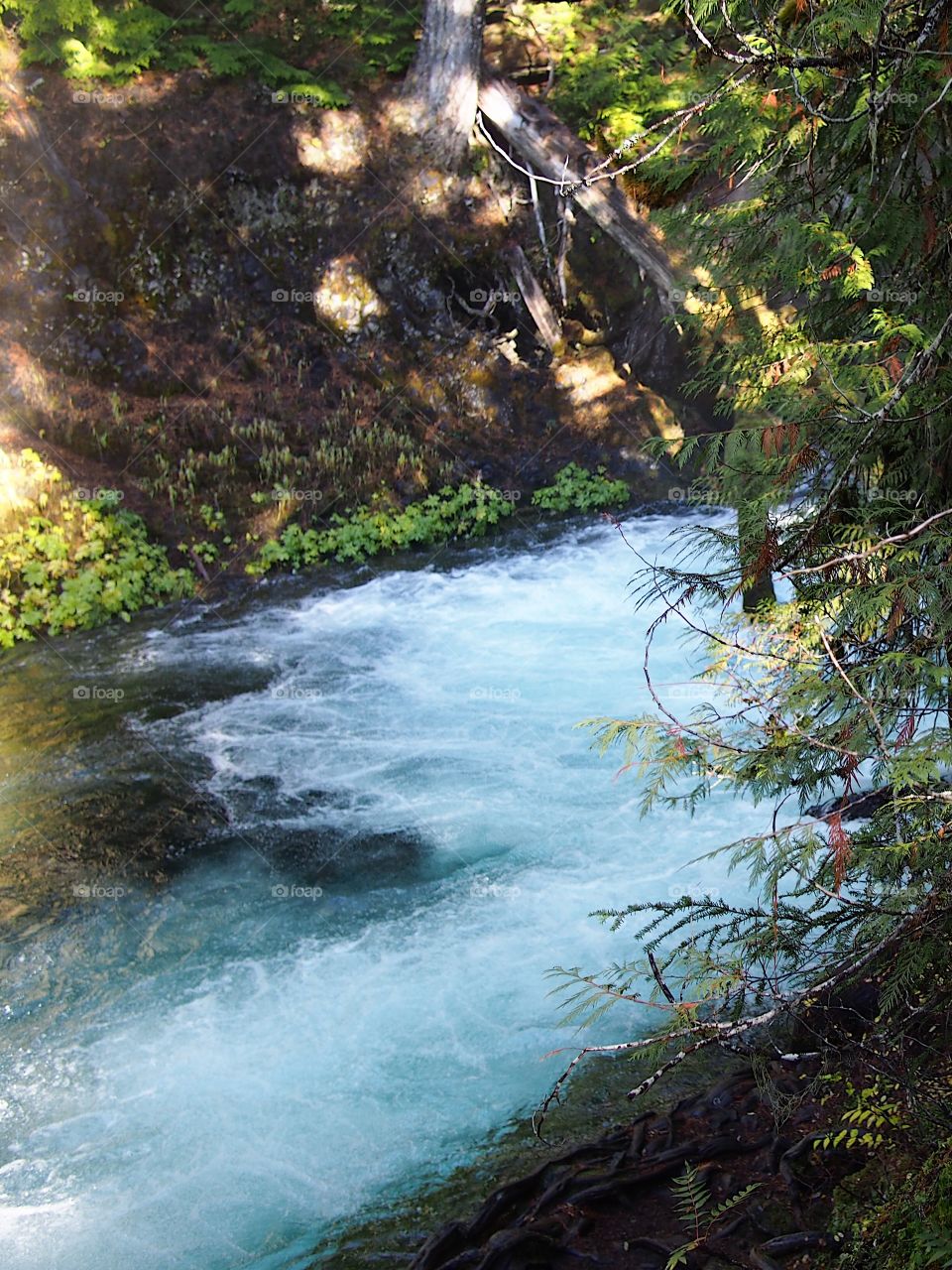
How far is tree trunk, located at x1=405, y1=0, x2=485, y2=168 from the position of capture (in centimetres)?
1473

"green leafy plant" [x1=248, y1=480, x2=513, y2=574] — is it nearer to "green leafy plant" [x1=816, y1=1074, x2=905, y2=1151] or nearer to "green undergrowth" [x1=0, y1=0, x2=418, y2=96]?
"green undergrowth" [x1=0, y1=0, x2=418, y2=96]

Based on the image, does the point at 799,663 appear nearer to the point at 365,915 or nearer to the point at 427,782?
the point at 365,915

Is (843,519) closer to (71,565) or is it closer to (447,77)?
(71,565)

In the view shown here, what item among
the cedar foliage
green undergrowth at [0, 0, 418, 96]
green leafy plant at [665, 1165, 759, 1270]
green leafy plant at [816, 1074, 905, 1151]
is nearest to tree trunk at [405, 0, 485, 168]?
green undergrowth at [0, 0, 418, 96]

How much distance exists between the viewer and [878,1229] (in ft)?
11.2

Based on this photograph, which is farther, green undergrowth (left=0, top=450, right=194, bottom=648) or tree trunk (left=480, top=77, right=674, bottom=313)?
tree trunk (left=480, top=77, right=674, bottom=313)

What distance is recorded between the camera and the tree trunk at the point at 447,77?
14.7m

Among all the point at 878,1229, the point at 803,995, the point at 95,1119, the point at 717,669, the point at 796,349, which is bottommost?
the point at 95,1119

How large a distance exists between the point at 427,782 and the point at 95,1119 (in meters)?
3.85

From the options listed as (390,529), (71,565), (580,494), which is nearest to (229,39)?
(390,529)

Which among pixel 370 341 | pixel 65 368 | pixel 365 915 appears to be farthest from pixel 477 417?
pixel 365 915

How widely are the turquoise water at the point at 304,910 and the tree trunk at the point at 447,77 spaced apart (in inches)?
304

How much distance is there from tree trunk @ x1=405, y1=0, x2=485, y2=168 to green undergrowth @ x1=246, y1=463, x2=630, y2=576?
5.15 metres

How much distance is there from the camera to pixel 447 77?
15102 mm
